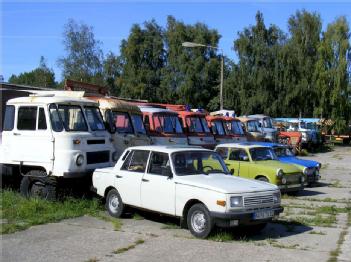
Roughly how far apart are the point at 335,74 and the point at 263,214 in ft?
150

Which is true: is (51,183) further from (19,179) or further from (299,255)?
(299,255)

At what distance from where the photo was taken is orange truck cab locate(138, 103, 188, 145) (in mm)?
17822


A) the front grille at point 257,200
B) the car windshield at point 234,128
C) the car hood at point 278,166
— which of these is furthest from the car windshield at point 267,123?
the front grille at point 257,200

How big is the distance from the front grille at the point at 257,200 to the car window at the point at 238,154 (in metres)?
6.11

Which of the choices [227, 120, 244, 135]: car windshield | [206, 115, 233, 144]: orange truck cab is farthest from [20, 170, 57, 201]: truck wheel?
[227, 120, 244, 135]: car windshield

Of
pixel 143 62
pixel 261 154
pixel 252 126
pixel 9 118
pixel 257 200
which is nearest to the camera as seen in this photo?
pixel 257 200

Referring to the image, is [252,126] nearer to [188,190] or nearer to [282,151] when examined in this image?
[282,151]

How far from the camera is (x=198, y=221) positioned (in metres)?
9.49

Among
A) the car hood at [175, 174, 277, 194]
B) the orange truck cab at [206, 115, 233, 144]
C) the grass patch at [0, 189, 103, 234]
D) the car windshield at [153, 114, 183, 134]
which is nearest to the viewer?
the car hood at [175, 174, 277, 194]

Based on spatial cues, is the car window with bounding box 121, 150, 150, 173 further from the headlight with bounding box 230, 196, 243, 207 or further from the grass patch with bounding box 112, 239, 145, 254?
the headlight with bounding box 230, 196, 243, 207

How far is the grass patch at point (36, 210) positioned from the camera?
1068cm

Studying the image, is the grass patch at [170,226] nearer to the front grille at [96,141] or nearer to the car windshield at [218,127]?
the front grille at [96,141]

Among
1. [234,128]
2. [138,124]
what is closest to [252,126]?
[234,128]

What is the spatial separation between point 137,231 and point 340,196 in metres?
8.31
